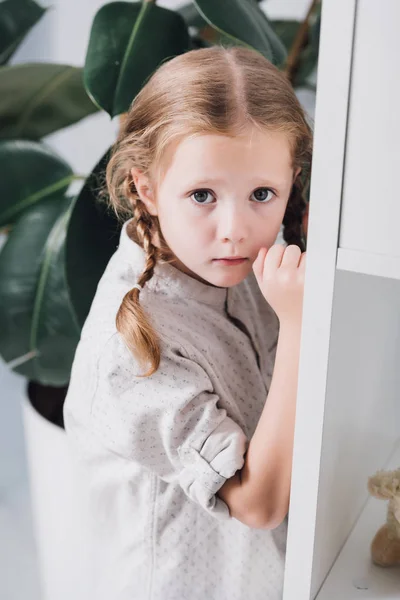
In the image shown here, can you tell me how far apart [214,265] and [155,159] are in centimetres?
12

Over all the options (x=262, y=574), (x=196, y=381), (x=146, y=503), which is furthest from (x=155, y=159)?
(x=262, y=574)

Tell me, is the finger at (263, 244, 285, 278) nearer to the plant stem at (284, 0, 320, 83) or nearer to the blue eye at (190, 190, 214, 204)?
the blue eye at (190, 190, 214, 204)

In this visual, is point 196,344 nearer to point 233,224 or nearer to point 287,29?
point 233,224

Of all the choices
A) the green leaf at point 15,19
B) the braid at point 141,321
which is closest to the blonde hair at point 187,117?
the braid at point 141,321

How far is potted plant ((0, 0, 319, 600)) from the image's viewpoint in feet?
3.18

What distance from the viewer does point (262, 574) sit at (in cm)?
78

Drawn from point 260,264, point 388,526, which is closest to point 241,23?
point 260,264

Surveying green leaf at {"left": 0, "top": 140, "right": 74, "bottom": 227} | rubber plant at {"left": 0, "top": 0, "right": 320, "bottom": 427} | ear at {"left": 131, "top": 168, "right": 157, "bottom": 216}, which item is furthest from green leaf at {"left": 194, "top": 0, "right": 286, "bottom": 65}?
green leaf at {"left": 0, "top": 140, "right": 74, "bottom": 227}

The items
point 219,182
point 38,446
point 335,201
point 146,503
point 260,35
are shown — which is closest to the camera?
point 335,201

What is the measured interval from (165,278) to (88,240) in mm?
258

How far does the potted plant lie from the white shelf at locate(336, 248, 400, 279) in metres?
0.49

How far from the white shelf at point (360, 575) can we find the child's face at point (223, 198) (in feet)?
1.02

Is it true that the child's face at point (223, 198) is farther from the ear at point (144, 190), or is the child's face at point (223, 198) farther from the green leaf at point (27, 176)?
the green leaf at point (27, 176)

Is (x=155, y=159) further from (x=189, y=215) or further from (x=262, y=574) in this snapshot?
(x=262, y=574)
